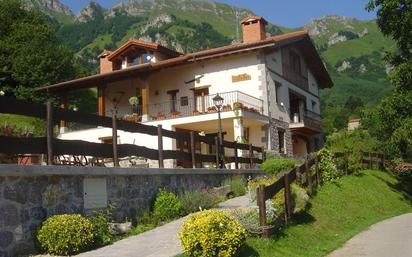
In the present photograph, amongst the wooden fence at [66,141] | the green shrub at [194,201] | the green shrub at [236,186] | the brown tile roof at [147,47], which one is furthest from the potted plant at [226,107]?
the green shrub at [194,201]

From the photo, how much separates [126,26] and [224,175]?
467ft

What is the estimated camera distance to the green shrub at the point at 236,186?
1581 centimetres

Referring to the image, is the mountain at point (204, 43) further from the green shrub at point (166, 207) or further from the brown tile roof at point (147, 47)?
the green shrub at point (166, 207)

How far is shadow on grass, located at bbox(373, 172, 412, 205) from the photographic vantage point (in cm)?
2256

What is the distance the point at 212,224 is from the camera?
314 inches

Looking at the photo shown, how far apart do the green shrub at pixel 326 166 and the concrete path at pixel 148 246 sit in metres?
8.44

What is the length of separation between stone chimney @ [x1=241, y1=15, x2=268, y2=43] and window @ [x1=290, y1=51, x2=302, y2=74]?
3.30 meters

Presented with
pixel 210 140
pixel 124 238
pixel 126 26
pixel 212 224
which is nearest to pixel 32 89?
pixel 210 140

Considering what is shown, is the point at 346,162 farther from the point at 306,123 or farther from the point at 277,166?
the point at 306,123

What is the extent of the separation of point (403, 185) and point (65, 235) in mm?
19777

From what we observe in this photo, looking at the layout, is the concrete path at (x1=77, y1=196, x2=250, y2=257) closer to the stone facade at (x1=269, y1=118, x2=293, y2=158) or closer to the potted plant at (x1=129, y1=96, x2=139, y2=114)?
the stone facade at (x1=269, y1=118, x2=293, y2=158)

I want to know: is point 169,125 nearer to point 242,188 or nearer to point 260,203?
point 242,188

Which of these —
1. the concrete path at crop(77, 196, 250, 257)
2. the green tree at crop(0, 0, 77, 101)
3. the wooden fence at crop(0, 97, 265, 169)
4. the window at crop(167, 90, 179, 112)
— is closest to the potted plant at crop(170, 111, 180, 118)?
the window at crop(167, 90, 179, 112)

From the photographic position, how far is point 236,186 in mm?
15914
